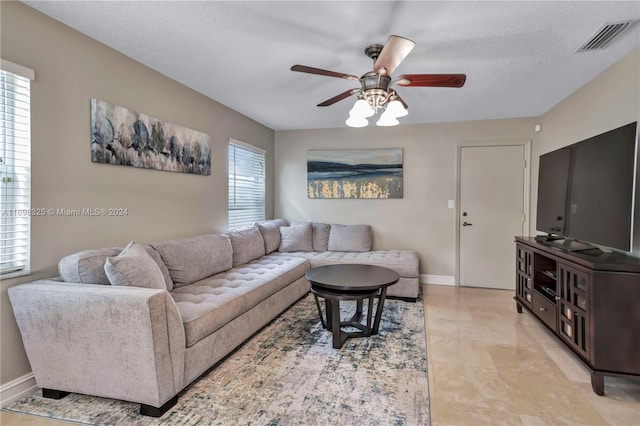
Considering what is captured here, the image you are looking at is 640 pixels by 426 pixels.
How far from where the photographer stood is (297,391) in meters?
2.07

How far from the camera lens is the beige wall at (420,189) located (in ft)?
15.1

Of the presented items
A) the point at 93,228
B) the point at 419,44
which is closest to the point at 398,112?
the point at 419,44

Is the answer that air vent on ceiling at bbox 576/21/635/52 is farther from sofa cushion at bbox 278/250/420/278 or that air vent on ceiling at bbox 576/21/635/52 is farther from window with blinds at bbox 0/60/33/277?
window with blinds at bbox 0/60/33/277

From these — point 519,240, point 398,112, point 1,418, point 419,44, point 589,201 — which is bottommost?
point 1,418

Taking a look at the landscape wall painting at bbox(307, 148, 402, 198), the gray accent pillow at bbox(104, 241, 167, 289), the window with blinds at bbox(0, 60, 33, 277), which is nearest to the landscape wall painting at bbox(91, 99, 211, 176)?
the window with blinds at bbox(0, 60, 33, 277)

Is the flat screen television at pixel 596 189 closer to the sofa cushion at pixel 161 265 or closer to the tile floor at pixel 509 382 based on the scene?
the tile floor at pixel 509 382

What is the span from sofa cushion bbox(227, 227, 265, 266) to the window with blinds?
1.86 m

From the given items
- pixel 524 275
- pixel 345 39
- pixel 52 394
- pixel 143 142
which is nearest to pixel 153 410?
pixel 52 394

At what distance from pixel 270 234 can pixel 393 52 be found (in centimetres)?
310

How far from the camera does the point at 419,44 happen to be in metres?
2.36

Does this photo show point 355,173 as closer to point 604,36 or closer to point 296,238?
point 296,238

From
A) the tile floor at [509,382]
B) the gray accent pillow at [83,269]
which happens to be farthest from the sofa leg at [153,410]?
the gray accent pillow at [83,269]

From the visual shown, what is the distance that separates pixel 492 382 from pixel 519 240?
1.78 m

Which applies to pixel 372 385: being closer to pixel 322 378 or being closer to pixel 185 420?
pixel 322 378
